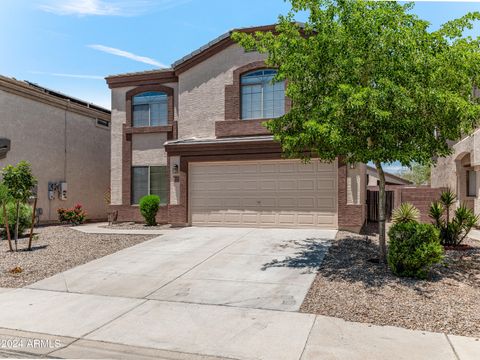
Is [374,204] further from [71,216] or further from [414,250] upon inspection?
[71,216]

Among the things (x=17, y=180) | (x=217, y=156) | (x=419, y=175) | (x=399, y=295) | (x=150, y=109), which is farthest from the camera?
(x=419, y=175)

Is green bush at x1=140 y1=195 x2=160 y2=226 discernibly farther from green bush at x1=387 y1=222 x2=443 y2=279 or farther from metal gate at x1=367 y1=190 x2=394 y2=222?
green bush at x1=387 y1=222 x2=443 y2=279

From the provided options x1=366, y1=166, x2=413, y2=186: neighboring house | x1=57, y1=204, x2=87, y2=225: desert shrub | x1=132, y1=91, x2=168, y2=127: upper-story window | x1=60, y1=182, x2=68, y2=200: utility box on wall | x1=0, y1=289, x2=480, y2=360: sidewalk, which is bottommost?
x1=0, y1=289, x2=480, y2=360: sidewalk

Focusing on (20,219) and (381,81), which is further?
(20,219)

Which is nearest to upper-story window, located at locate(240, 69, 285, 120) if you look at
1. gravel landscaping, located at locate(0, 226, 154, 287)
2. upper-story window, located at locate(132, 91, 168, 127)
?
upper-story window, located at locate(132, 91, 168, 127)

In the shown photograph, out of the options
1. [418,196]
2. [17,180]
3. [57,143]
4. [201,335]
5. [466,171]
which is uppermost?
[57,143]

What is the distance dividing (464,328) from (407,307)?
0.93 meters

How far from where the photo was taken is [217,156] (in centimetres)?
1477

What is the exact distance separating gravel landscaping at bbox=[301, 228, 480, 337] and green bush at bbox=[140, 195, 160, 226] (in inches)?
343

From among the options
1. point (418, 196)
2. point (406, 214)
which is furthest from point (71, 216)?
point (418, 196)

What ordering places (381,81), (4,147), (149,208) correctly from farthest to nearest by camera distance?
(4,147), (149,208), (381,81)

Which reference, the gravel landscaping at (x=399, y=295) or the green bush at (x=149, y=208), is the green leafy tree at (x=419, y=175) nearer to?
the green bush at (x=149, y=208)

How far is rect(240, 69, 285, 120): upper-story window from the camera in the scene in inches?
576

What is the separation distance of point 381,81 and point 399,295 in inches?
163
